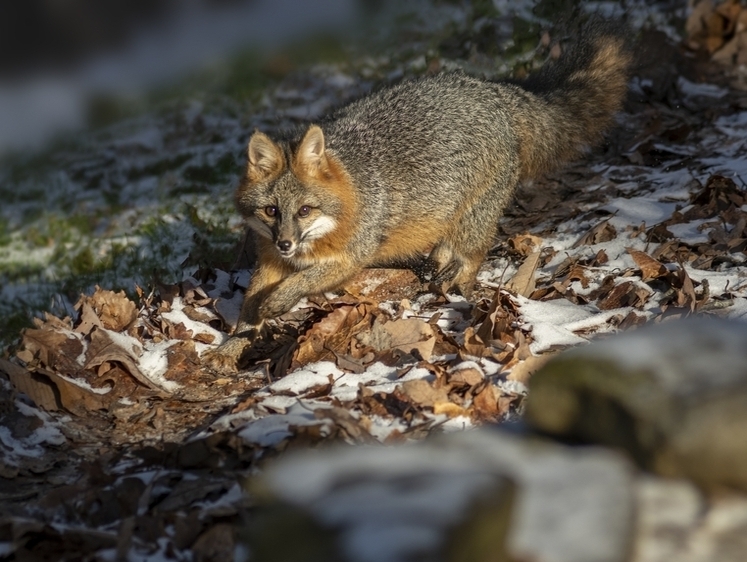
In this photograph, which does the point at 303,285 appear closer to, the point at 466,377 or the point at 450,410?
A: the point at 466,377

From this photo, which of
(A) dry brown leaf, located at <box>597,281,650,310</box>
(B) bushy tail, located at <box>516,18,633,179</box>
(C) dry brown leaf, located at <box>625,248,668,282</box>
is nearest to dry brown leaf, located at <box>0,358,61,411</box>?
(A) dry brown leaf, located at <box>597,281,650,310</box>

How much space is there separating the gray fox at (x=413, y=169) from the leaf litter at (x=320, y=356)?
280mm

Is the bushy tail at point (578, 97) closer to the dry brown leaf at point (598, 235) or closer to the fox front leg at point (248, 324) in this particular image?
the dry brown leaf at point (598, 235)

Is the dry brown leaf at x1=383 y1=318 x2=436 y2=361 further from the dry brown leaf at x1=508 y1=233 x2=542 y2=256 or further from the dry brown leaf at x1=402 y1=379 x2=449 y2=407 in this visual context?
the dry brown leaf at x1=508 y1=233 x2=542 y2=256

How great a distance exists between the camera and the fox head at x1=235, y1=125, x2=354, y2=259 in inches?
237

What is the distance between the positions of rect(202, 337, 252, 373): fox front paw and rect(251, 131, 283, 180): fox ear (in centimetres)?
120

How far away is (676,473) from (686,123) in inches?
284

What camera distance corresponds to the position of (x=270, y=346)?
6113 mm

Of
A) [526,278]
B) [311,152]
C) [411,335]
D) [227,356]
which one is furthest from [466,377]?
[311,152]

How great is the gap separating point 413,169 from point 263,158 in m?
1.32

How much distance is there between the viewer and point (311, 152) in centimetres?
609

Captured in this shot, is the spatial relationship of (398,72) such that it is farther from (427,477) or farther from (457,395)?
(427,477)

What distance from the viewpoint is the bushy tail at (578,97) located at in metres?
7.40

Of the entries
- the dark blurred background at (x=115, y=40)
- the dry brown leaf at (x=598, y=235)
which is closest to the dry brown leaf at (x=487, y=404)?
the dry brown leaf at (x=598, y=235)
